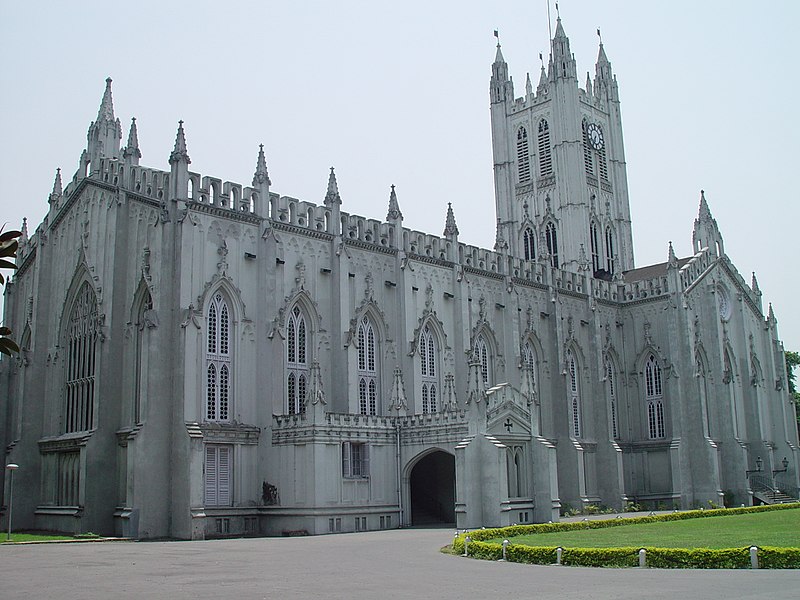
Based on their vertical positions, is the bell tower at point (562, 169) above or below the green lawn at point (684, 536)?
above

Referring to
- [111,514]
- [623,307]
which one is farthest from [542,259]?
[111,514]

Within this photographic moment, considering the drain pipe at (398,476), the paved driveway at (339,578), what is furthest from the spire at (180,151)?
the paved driveway at (339,578)

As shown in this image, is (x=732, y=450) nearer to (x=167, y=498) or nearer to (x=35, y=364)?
(x=167, y=498)

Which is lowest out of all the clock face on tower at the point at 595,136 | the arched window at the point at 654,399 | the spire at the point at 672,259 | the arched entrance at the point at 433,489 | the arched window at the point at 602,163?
the arched entrance at the point at 433,489

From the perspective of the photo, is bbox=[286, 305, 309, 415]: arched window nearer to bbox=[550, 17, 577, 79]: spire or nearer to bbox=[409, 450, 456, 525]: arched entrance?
bbox=[409, 450, 456, 525]: arched entrance

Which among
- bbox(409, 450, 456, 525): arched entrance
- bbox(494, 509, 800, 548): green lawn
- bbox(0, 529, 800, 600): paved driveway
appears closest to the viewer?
bbox(0, 529, 800, 600): paved driveway

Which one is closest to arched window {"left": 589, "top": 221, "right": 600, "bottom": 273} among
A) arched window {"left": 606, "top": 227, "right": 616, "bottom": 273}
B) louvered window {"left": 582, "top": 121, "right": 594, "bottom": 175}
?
arched window {"left": 606, "top": 227, "right": 616, "bottom": 273}

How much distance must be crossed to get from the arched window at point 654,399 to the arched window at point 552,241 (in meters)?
15.2

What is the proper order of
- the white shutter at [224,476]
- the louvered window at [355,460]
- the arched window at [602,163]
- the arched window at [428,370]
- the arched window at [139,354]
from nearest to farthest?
1. the arched window at [139,354]
2. the white shutter at [224,476]
3. the louvered window at [355,460]
4. the arched window at [428,370]
5. the arched window at [602,163]

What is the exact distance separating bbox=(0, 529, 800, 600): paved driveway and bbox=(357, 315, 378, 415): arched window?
61.8 feet

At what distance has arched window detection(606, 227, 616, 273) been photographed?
8081 cm

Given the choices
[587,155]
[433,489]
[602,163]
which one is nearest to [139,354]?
[433,489]

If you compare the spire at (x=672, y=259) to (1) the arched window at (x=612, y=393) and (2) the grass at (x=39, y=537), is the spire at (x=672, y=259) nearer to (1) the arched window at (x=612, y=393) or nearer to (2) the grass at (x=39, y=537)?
(1) the arched window at (x=612, y=393)

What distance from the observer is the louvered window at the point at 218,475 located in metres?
41.4
